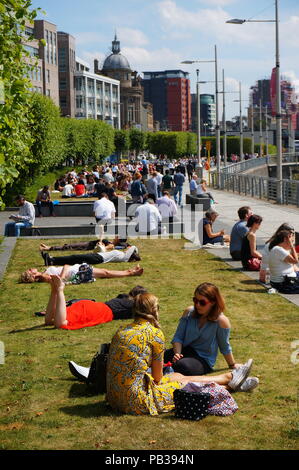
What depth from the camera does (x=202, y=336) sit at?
24.9ft

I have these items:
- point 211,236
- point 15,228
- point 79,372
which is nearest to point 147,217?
point 211,236

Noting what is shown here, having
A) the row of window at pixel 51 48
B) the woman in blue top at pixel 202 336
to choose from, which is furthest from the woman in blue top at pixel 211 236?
the row of window at pixel 51 48

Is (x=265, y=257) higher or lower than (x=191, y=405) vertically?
higher

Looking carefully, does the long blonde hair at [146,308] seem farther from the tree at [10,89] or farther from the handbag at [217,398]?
the tree at [10,89]

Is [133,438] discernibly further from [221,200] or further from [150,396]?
[221,200]

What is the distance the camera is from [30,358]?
8.84 m

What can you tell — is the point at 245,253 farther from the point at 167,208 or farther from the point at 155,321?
the point at 167,208

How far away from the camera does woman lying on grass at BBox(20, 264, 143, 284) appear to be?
13.2 m

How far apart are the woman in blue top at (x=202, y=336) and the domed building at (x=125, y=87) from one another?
180 meters

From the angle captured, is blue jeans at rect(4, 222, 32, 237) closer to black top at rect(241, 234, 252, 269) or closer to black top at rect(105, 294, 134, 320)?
black top at rect(241, 234, 252, 269)

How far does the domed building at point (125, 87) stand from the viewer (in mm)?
188750

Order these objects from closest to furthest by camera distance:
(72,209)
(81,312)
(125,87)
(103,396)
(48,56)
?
(103,396), (81,312), (72,209), (48,56), (125,87)

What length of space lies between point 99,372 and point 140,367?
33.3 inches


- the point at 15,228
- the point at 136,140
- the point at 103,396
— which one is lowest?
the point at 103,396
